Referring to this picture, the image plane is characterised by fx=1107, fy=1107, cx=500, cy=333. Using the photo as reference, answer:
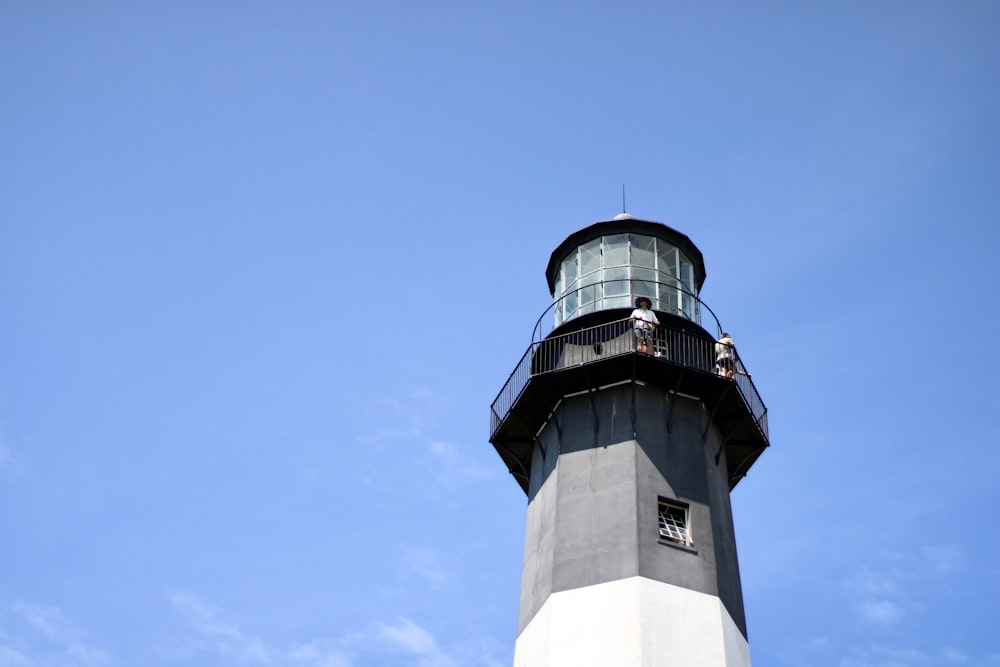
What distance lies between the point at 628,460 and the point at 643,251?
8.23 meters

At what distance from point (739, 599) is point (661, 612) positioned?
3.47 meters

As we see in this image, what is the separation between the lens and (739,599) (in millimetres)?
29047

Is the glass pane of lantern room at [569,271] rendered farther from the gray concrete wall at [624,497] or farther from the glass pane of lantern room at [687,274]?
the gray concrete wall at [624,497]

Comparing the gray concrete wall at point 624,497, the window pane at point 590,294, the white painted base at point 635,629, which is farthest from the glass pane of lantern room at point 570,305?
the white painted base at point 635,629

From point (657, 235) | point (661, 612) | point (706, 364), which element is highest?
Result: point (657, 235)

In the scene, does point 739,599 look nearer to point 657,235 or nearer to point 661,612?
point 661,612

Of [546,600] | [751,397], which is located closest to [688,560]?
[546,600]

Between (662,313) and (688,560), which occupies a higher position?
(662,313)

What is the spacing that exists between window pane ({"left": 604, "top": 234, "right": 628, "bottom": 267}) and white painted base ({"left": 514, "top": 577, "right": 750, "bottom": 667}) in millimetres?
11299

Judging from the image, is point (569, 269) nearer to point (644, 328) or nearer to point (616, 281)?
point (616, 281)

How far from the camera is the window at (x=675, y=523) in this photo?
93.1 ft

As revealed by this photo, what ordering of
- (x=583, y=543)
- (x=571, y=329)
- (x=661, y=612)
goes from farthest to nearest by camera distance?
(x=571, y=329)
(x=583, y=543)
(x=661, y=612)

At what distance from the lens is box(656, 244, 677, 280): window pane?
34931 millimetres

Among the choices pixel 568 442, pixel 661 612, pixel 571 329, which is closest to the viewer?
pixel 661 612
